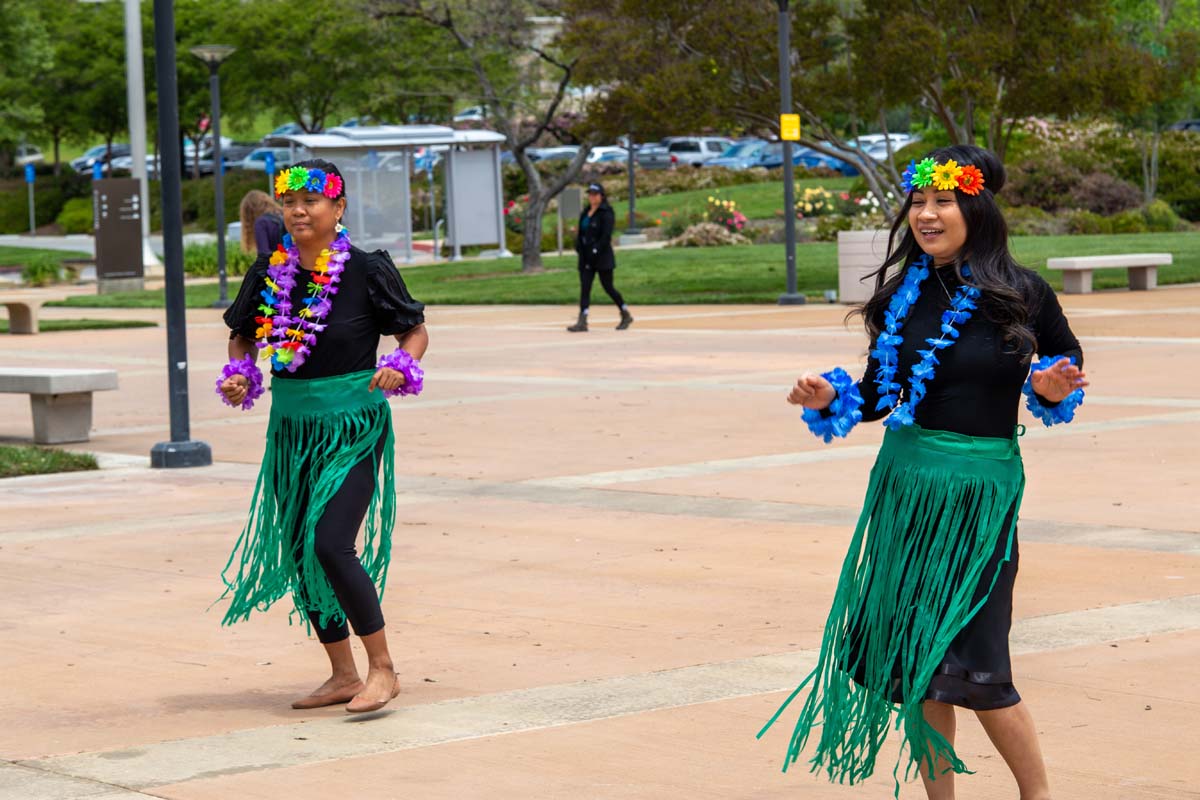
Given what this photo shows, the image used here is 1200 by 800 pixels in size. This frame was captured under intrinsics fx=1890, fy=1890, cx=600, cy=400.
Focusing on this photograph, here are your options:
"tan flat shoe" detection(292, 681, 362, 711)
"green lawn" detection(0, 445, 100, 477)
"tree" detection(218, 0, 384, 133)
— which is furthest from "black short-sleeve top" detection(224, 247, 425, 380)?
"tree" detection(218, 0, 384, 133)

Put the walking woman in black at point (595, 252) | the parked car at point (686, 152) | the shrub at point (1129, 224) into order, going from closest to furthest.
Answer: the walking woman in black at point (595, 252) < the shrub at point (1129, 224) < the parked car at point (686, 152)

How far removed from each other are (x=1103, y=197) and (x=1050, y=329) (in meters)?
43.2

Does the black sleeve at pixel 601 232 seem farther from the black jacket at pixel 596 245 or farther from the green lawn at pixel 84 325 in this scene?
the green lawn at pixel 84 325

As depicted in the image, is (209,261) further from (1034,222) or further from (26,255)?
(1034,222)

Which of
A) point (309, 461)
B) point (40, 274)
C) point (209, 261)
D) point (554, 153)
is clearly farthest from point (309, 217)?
point (554, 153)

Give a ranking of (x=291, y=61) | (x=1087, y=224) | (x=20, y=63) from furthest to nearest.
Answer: (x=291, y=61)
(x=20, y=63)
(x=1087, y=224)

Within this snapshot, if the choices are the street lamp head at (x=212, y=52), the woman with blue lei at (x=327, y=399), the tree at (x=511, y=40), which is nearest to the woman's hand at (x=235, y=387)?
the woman with blue lei at (x=327, y=399)

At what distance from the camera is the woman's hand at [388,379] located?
19.8 ft

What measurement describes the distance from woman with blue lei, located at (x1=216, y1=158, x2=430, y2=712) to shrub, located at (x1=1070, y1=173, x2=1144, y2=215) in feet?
137

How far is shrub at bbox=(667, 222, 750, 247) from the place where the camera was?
42.0 m

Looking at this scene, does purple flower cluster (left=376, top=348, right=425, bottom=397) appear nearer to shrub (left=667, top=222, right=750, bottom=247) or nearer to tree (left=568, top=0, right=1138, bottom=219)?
tree (left=568, top=0, right=1138, bottom=219)

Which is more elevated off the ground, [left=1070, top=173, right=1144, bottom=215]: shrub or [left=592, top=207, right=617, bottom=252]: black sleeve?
[left=1070, top=173, right=1144, bottom=215]: shrub

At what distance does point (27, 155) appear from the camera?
3314 inches

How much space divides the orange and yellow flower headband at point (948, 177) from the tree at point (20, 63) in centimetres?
4630
